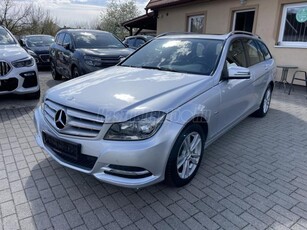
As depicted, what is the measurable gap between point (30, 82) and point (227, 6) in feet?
26.2

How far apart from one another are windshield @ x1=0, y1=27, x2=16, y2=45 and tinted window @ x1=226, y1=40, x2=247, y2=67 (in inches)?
210

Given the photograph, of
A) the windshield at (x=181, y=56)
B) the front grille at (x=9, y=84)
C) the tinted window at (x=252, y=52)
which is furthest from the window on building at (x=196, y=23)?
the front grille at (x=9, y=84)

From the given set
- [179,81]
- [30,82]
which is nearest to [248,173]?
[179,81]

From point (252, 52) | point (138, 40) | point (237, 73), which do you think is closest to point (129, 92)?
point (237, 73)

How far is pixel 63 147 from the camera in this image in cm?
252

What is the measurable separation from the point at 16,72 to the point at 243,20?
28.3 feet

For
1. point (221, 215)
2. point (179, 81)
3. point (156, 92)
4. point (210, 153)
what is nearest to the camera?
point (221, 215)

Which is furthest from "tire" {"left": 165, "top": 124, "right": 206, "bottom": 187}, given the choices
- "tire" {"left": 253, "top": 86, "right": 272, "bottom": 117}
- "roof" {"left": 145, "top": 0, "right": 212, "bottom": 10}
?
"roof" {"left": 145, "top": 0, "right": 212, "bottom": 10}

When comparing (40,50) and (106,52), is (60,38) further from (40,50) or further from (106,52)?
(40,50)

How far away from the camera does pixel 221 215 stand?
2443 millimetres

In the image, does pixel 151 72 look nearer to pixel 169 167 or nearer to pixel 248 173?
pixel 169 167

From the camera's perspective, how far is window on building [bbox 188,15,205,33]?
11641mm

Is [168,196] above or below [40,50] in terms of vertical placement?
below

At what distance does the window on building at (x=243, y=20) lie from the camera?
32.6ft
